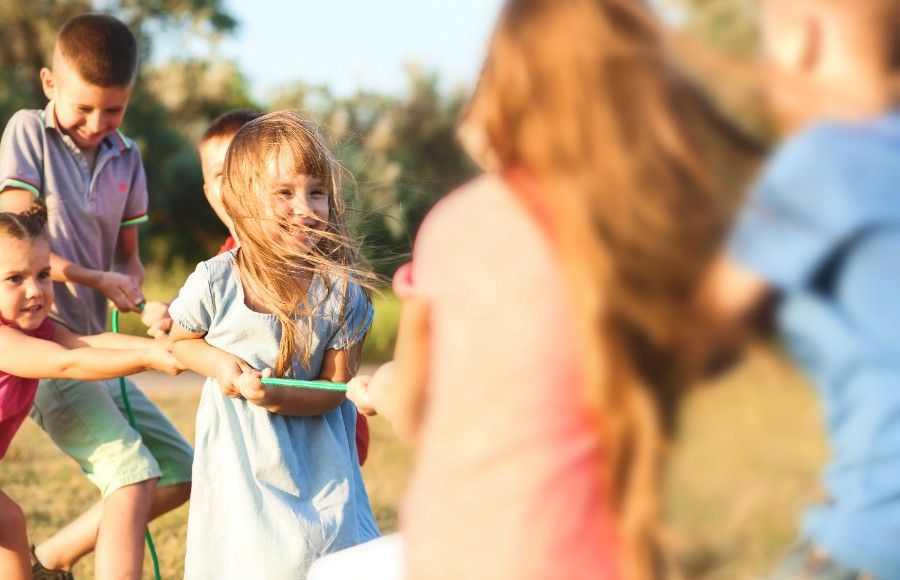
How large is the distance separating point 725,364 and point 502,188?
0.42 metres

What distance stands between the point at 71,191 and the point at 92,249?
227 mm

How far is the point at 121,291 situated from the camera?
4.10 metres

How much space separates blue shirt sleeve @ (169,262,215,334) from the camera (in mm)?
3373

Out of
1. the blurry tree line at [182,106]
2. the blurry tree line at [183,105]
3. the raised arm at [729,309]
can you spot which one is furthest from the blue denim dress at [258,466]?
the blurry tree line at [182,106]

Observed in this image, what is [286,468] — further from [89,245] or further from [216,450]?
[89,245]

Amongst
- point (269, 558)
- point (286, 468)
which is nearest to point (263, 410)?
point (286, 468)

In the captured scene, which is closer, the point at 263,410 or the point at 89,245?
the point at 263,410

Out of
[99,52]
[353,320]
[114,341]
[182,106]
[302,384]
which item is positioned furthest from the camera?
[182,106]

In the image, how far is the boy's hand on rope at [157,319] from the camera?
11.7 ft

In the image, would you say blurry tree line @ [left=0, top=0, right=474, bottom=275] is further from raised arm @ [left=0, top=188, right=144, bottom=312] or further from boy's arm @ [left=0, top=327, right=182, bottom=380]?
boy's arm @ [left=0, top=327, right=182, bottom=380]

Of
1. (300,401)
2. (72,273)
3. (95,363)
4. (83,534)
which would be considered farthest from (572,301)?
(83,534)

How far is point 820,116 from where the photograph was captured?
1.83 meters

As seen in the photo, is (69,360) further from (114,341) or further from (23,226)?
(23,226)

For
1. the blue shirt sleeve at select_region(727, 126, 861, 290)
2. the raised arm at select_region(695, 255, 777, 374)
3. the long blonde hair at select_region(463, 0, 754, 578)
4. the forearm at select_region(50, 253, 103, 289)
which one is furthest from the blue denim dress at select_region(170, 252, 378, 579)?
the blue shirt sleeve at select_region(727, 126, 861, 290)
